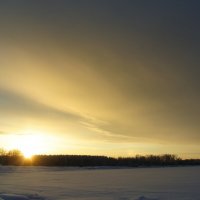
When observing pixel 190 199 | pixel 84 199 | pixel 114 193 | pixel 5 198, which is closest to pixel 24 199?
pixel 5 198

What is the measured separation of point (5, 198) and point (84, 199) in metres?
3.11

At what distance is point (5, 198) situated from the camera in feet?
53.3

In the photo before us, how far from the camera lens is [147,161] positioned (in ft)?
376

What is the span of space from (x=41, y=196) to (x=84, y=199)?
229cm

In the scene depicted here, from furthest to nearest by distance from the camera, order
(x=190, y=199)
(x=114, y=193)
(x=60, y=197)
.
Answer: (x=114, y=193) < (x=60, y=197) < (x=190, y=199)

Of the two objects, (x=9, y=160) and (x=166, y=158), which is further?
(x=166, y=158)

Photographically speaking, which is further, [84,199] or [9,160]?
[9,160]

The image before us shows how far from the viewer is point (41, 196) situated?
1784 cm

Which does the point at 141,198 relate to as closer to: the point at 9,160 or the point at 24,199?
the point at 24,199

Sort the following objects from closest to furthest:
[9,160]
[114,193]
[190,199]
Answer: [190,199] → [114,193] → [9,160]

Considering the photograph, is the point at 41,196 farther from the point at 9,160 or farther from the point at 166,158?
the point at 166,158

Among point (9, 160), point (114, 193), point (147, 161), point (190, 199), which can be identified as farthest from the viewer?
point (147, 161)

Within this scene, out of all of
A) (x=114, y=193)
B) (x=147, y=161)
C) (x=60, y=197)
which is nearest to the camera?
(x=60, y=197)

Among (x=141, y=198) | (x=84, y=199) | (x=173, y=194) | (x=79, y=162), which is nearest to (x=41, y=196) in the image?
(x=84, y=199)
